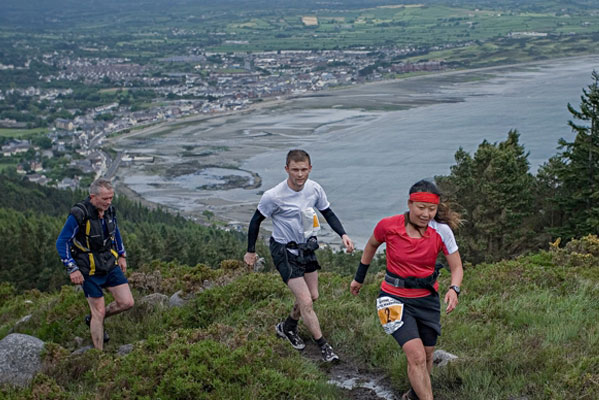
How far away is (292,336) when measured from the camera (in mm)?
6328

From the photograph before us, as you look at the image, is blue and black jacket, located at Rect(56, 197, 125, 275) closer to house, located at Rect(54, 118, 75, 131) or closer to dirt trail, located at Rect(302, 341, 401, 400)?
dirt trail, located at Rect(302, 341, 401, 400)

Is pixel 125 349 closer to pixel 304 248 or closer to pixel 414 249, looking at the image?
pixel 304 248

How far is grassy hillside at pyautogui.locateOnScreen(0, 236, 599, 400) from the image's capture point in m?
5.07

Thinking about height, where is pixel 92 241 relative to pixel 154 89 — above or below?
above

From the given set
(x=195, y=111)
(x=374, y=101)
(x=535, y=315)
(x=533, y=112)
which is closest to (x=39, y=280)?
(x=535, y=315)

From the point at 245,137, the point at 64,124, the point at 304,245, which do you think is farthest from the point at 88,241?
the point at 64,124

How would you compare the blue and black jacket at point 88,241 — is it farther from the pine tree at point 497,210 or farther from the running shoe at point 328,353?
the pine tree at point 497,210

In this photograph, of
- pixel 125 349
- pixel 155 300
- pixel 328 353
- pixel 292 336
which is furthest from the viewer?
pixel 155 300

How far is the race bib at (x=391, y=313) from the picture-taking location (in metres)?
4.72

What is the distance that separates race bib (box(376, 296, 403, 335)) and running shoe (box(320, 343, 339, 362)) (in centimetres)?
124

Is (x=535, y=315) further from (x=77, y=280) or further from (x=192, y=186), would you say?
(x=192, y=186)

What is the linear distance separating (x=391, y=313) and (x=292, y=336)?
1.81 m

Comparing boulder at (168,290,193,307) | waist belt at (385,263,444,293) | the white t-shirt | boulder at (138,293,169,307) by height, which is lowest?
boulder at (168,290,193,307)

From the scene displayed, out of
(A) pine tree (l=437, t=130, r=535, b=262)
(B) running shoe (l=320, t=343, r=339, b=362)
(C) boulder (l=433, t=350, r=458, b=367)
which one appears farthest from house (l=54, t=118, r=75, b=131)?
(C) boulder (l=433, t=350, r=458, b=367)
